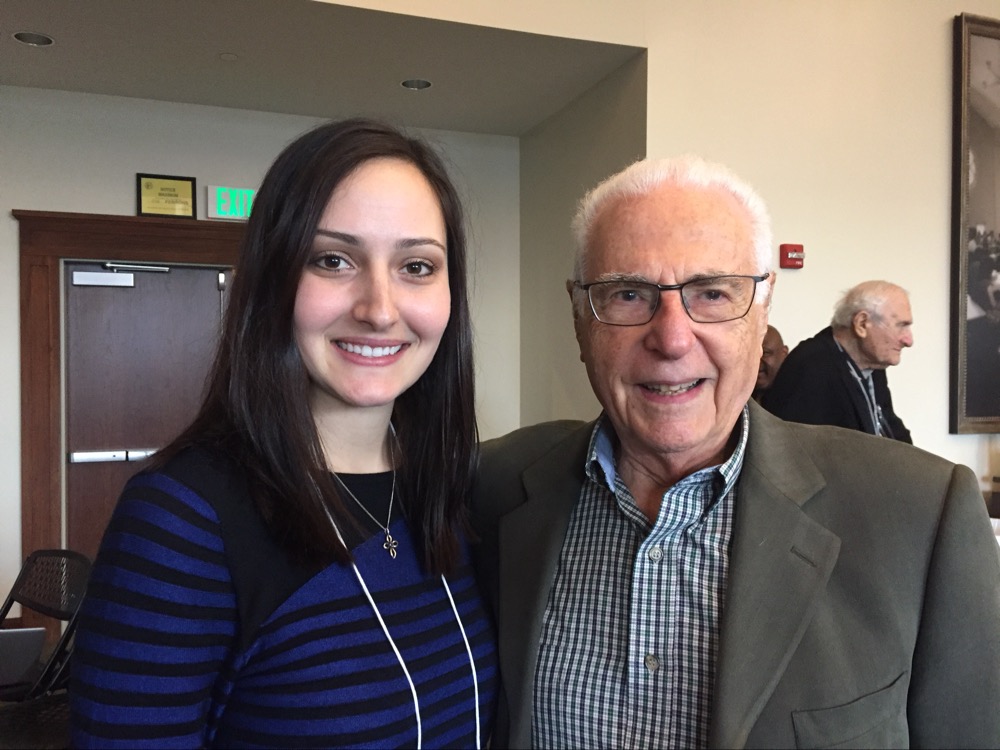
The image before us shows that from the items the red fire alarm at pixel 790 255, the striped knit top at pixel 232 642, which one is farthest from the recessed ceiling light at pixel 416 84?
the striped knit top at pixel 232 642

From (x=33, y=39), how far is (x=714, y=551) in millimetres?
3956

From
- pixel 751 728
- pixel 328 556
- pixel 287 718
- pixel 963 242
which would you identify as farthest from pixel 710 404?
pixel 963 242

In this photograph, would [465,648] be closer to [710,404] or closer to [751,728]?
[751,728]

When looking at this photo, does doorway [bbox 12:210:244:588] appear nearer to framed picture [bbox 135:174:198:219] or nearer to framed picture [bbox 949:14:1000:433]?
framed picture [bbox 135:174:198:219]

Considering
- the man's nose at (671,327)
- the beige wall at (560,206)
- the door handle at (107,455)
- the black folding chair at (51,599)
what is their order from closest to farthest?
the man's nose at (671,327) → the black folding chair at (51,599) → the beige wall at (560,206) → the door handle at (107,455)

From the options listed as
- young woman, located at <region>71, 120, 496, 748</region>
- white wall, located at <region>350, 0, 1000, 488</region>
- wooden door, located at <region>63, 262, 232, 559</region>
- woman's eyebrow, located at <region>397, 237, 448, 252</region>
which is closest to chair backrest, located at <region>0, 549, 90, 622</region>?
young woman, located at <region>71, 120, 496, 748</region>

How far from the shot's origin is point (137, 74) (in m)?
4.07

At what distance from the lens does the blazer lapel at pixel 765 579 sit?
103 centimetres

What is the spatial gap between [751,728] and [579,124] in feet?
12.8

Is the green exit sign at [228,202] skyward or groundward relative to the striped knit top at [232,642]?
skyward

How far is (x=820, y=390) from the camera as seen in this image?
3.40 meters

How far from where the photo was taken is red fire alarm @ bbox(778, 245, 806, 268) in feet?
13.3

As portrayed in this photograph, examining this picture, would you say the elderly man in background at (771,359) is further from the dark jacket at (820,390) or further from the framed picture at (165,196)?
the framed picture at (165,196)

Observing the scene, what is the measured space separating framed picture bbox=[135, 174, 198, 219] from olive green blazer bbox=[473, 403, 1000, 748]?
4.14 m
